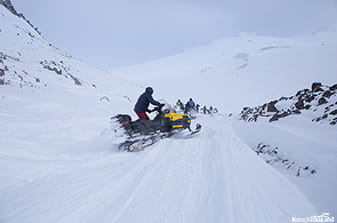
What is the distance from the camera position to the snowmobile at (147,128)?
15.9ft

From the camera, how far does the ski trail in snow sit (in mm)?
2125

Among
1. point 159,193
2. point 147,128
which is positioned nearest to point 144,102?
point 147,128

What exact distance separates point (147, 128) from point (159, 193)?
283cm

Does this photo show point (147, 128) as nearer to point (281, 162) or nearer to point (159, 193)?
point (159, 193)

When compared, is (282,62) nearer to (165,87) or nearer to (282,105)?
(165,87)

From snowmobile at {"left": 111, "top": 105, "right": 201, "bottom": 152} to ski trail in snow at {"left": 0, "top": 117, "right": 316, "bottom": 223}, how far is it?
0.98 meters

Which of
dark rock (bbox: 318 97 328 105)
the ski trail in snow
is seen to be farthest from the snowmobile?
dark rock (bbox: 318 97 328 105)

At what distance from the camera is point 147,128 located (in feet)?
17.3

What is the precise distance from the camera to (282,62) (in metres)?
38.9

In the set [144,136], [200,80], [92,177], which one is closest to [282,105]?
[144,136]

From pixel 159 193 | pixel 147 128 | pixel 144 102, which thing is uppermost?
pixel 144 102

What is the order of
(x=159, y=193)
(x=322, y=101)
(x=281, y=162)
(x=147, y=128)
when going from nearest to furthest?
(x=159, y=193)
(x=281, y=162)
(x=147, y=128)
(x=322, y=101)

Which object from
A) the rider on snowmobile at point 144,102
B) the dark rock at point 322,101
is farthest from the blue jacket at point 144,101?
the dark rock at point 322,101

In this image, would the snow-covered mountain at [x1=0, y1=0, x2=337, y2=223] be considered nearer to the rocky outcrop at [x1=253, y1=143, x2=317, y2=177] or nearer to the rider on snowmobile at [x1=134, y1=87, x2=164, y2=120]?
the rocky outcrop at [x1=253, y1=143, x2=317, y2=177]
